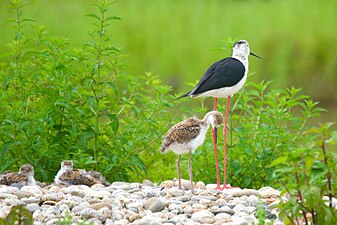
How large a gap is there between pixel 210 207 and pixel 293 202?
1184mm

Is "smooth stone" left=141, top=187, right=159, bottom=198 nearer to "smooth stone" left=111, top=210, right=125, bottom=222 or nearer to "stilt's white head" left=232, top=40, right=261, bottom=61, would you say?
"smooth stone" left=111, top=210, right=125, bottom=222

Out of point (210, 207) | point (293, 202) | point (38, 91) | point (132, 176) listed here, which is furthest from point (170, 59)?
point (293, 202)

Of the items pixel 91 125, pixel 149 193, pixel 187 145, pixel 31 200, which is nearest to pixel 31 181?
pixel 31 200

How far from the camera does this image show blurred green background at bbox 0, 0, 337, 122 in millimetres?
17312

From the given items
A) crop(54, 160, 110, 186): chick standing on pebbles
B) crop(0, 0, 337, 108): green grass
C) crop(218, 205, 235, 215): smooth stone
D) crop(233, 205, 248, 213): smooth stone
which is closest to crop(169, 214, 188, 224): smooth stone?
crop(218, 205, 235, 215): smooth stone

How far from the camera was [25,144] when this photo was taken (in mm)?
8906

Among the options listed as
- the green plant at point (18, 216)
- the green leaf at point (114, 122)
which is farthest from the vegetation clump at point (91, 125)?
the green plant at point (18, 216)

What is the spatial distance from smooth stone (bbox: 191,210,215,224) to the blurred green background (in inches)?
363

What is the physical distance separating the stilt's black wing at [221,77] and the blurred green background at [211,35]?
25.5ft

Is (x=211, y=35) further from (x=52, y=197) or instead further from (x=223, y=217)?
(x=223, y=217)

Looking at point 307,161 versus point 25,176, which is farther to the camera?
point 25,176

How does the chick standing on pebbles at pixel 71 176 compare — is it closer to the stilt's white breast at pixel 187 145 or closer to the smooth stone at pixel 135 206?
the stilt's white breast at pixel 187 145

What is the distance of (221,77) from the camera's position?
872 centimetres

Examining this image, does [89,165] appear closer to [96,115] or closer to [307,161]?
[96,115]
